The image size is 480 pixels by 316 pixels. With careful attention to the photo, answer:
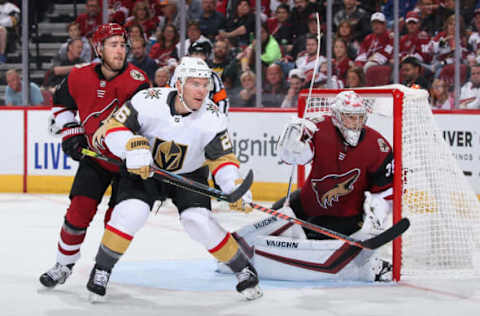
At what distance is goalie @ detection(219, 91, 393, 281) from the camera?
380 centimetres

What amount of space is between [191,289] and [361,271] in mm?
769

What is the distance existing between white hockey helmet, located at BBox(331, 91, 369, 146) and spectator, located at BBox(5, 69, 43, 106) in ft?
13.0

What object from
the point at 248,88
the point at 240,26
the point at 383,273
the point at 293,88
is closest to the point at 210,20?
the point at 240,26

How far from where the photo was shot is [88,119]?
374 cm

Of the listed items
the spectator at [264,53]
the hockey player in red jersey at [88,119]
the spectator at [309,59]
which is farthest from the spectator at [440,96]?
the hockey player in red jersey at [88,119]

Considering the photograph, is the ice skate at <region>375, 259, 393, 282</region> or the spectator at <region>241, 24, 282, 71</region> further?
the spectator at <region>241, 24, 282, 71</region>

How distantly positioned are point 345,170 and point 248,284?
0.82 m

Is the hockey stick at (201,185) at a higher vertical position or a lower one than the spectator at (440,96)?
lower

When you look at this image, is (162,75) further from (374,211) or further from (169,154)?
(169,154)

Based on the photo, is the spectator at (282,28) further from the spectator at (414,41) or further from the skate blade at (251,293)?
the skate blade at (251,293)

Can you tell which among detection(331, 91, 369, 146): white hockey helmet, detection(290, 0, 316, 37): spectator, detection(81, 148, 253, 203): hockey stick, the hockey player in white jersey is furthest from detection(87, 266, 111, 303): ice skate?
detection(290, 0, 316, 37): spectator

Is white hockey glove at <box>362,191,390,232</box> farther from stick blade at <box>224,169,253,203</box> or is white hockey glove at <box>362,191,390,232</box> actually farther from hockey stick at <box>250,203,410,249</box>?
stick blade at <box>224,169,253,203</box>

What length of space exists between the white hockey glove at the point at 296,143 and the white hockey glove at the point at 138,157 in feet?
2.57

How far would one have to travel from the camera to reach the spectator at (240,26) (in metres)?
7.09
